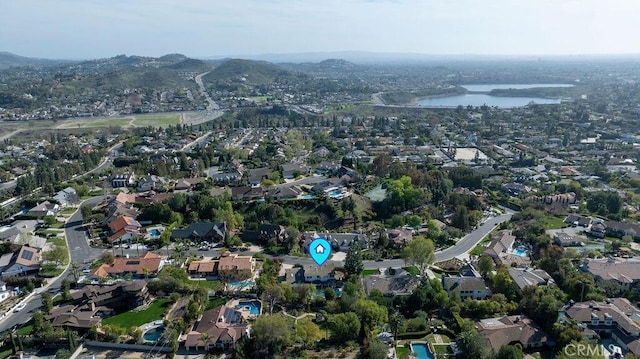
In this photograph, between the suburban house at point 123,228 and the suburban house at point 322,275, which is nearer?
the suburban house at point 322,275

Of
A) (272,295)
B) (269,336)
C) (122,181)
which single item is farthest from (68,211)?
(269,336)

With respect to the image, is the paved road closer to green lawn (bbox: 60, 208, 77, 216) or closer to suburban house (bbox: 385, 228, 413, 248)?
green lawn (bbox: 60, 208, 77, 216)

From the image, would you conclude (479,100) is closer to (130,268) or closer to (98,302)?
(130,268)

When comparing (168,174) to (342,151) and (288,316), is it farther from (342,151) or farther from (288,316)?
(288,316)

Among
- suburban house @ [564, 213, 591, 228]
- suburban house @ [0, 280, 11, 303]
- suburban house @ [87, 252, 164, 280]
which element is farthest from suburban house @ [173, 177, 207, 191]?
suburban house @ [564, 213, 591, 228]

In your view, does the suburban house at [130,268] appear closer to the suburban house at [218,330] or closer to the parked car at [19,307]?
the parked car at [19,307]

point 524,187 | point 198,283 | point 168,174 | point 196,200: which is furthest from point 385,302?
point 168,174

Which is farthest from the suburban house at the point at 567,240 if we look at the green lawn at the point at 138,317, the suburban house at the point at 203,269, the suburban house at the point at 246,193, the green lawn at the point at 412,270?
the green lawn at the point at 138,317
